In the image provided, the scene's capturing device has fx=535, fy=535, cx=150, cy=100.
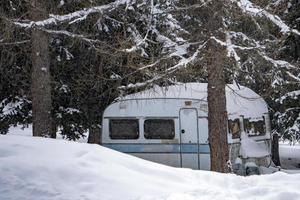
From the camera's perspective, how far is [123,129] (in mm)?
14406

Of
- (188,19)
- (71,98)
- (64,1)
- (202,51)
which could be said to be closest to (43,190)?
(202,51)

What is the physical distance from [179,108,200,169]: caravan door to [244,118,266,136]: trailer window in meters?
1.61

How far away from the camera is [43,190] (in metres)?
4.97

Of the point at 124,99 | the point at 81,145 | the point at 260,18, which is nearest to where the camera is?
the point at 81,145

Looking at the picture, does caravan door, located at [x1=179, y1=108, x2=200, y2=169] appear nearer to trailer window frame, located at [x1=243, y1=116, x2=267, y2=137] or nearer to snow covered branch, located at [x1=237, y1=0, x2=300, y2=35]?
trailer window frame, located at [x1=243, y1=116, x2=267, y2=137]

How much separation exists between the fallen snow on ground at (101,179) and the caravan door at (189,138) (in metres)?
6.95

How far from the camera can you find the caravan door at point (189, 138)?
13.7m

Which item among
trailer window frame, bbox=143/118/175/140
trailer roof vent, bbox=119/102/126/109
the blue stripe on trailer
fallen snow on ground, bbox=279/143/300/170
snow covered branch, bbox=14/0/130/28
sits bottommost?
fallen snow on ground, bbox=279/143/300/170

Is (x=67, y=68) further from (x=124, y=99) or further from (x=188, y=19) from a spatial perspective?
(x=188, y=19)

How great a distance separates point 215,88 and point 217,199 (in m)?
5.31

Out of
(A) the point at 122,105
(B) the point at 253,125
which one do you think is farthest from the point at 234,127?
(A) the point at 122,105

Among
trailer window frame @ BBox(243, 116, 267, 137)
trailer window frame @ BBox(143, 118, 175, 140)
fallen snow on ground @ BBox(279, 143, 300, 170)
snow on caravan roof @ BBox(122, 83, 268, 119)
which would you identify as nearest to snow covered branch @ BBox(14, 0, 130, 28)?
snow on caravan roof @ BBox(122, 83, 268, 119)

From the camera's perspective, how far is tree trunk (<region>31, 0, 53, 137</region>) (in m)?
12.0

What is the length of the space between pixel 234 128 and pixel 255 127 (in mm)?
1150
